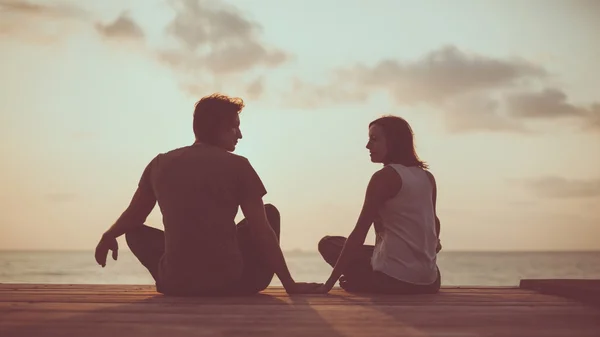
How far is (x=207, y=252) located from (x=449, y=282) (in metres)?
40.0

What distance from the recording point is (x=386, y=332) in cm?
304

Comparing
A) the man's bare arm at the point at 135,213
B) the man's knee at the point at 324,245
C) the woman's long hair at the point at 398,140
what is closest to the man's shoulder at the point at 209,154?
the man's bare arm at the point at 135,213

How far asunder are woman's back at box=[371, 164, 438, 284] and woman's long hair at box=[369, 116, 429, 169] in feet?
0.26

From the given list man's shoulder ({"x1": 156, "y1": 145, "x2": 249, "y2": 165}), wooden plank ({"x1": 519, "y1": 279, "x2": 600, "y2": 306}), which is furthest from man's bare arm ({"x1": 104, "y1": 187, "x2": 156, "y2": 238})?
wooden plank ({"x1": 519, "y1": 279, "x2": 600, "y2": 306})

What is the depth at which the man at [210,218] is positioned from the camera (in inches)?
184

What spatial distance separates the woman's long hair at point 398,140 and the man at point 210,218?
990 mm

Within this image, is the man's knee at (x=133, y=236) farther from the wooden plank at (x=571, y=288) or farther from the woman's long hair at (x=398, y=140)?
the wooden plank at (x=571, y=288)

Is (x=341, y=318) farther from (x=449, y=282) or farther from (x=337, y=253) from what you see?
(x=449, y=282)

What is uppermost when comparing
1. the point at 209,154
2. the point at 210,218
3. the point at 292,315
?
the point at 209,154

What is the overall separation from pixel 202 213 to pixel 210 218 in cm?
6

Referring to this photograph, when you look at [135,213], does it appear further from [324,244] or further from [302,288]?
[324,244]

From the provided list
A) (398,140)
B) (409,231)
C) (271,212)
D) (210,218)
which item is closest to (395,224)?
(409,231)

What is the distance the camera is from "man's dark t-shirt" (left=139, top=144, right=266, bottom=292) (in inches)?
184

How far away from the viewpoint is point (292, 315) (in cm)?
361
